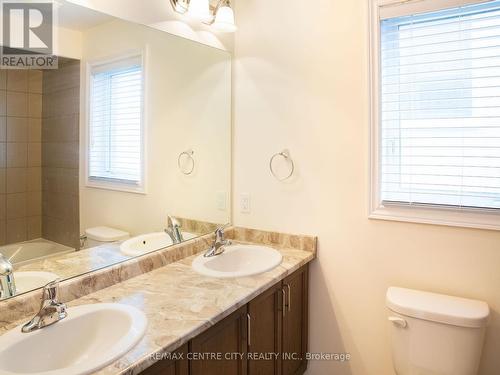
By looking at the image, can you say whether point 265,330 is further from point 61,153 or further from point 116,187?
point 61,153

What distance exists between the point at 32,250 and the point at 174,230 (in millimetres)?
731

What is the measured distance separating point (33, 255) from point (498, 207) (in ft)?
6.29

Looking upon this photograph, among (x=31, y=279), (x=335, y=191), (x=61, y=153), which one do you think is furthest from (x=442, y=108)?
(x=31, y=279)

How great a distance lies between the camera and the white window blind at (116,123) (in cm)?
144

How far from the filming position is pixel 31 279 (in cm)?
125

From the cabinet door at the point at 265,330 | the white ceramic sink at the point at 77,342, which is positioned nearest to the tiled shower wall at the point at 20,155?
the white ceramic sink at the point at 77,342

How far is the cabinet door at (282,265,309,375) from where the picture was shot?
1.74m

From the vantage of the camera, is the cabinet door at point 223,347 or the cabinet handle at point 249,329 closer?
the cabinet door at point 223,347

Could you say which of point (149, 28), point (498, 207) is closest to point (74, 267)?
point (149, 28)

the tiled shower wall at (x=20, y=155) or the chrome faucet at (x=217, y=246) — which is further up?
the tiled shower wall at (x=20, y=155)

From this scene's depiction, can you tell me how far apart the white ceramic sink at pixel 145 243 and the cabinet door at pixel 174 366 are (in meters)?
0.65

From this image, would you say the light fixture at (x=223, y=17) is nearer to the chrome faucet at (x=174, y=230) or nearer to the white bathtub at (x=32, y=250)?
the chrome faucet at (x=174, y=230)

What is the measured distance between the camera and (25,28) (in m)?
1.19

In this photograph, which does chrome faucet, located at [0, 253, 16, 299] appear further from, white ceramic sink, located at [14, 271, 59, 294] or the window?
Result: the window
